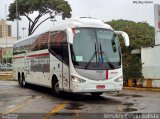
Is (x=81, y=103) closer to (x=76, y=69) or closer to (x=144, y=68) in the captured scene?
(x=76, y=69)

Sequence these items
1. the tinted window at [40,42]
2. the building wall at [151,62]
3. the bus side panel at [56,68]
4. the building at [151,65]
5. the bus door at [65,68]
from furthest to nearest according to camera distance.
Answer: the building wall at [151,62] < the building at [151,65] < the tinted window at [40,42] < the bus side panel at [56,68] < the bus door at [65,68]

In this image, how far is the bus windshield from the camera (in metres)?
16.7

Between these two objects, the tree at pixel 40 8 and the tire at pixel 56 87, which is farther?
the tree at pixel 40 8

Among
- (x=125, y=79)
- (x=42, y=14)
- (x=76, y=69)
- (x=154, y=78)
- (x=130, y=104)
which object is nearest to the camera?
(x=130, y=104)

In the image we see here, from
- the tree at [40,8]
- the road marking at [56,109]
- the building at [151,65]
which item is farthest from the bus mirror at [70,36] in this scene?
the tree at [40,8]

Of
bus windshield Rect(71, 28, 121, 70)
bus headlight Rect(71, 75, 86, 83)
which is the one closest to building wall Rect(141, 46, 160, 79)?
bus windshield Rect(71, 28, 121, 70)

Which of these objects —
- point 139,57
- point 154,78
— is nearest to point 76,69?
point 154,78

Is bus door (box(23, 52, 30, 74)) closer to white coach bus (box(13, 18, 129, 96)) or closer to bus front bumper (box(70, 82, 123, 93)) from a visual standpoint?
white coach bus (box(13, 18, 129, 96))

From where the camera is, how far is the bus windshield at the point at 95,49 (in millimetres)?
16734

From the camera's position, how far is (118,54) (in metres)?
17.4

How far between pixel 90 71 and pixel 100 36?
1.69 m

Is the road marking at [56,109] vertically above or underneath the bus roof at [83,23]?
underneath

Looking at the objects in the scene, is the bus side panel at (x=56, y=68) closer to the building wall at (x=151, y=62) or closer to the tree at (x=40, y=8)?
the building wall at (x=151, y=62)

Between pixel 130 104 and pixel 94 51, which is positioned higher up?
pixel 94 51
